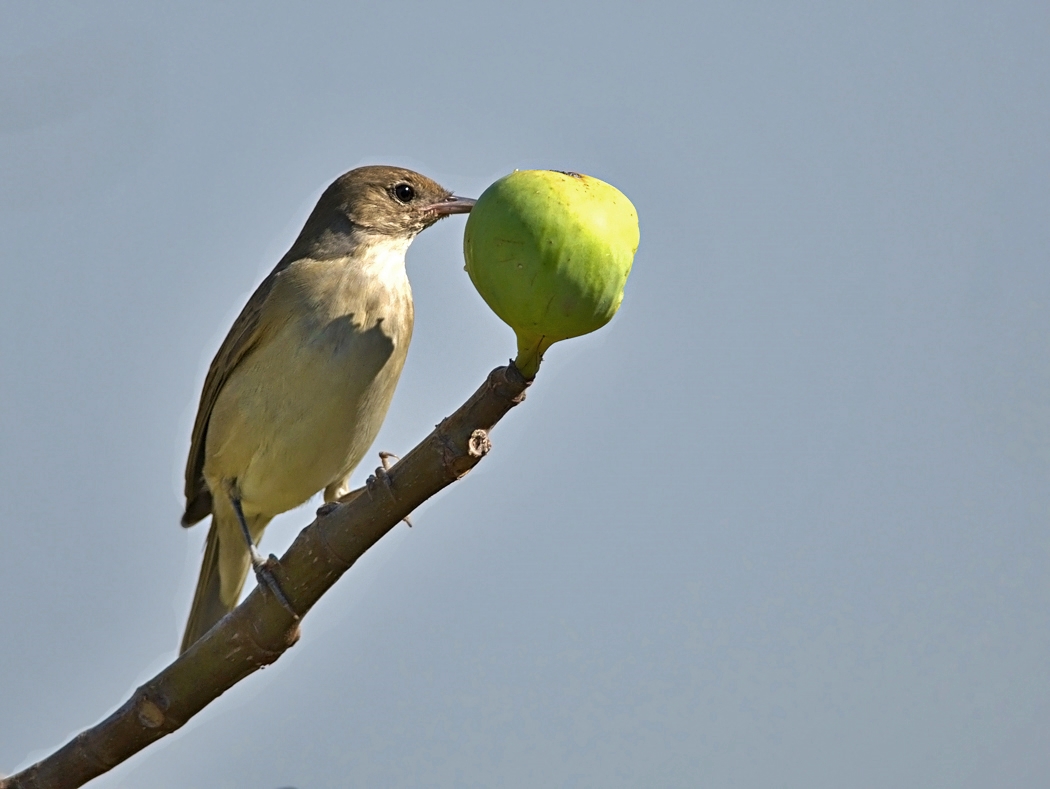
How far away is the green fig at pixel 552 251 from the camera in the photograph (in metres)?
2.89

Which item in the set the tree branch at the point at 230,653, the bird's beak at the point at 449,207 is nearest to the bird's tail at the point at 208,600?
the bird's beak at the point at 449,207

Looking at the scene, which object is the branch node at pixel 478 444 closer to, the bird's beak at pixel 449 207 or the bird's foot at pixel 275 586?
the bird's foot at pixel 275 586

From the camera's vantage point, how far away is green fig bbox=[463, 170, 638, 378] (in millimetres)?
2891

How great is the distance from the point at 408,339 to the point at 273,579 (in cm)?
220

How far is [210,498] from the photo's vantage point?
6.46m

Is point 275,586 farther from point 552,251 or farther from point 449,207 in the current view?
point 449,207

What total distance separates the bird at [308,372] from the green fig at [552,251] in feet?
8.10

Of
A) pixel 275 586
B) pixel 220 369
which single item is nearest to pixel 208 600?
pixel 220 369

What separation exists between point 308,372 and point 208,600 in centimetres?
171

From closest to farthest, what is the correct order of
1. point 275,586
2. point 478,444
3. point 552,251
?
point 552,251
point 478,444
point 275,586

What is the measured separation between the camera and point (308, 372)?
5426 millimetres

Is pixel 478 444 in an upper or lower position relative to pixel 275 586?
lower

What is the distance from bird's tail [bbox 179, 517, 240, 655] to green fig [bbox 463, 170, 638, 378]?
3870 millimetres

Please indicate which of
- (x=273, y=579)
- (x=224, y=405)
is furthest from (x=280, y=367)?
(x=273, y=579)
